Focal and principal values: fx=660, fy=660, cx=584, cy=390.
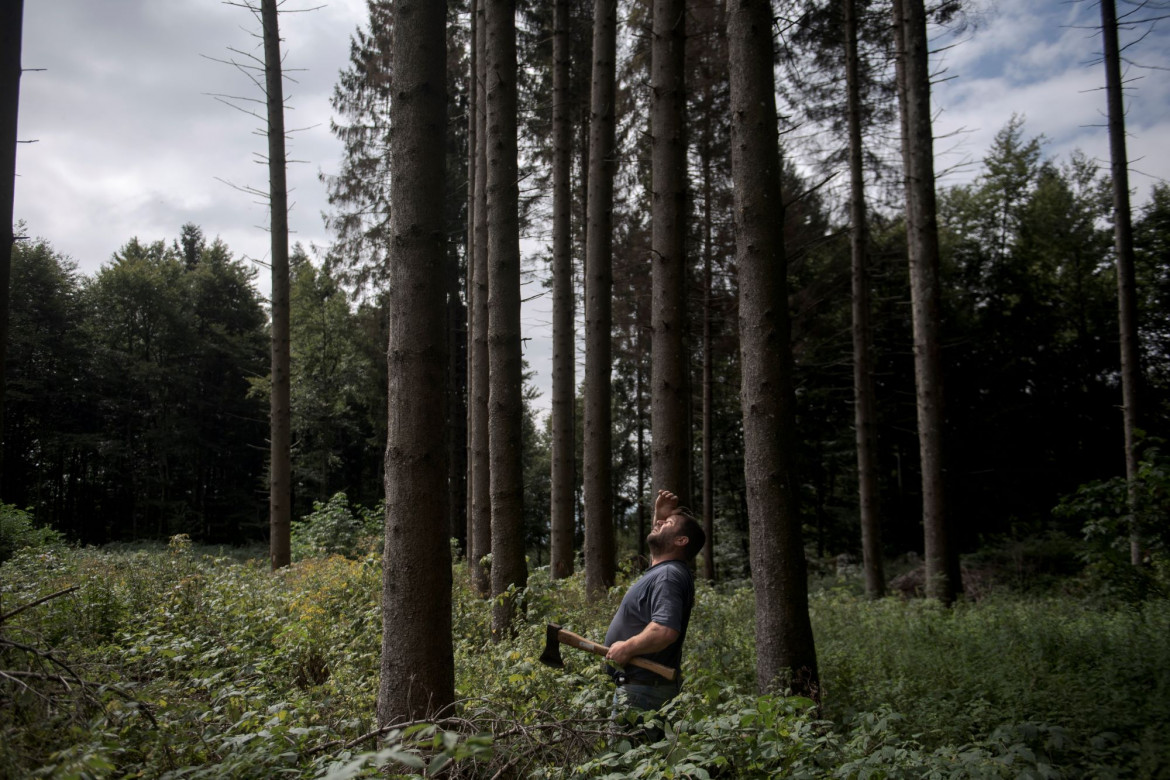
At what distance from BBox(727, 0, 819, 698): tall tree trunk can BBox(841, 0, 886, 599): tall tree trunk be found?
336 inches

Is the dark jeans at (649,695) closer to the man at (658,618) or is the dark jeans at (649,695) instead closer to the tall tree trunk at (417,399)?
the man at (658,618)

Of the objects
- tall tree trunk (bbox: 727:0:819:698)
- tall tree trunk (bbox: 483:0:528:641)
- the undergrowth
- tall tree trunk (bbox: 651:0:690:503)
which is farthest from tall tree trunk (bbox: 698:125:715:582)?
tall tree trunk (bbox: 727:0:819:698)

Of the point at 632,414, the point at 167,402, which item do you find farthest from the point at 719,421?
the point at 167,402

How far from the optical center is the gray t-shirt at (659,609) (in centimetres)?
387

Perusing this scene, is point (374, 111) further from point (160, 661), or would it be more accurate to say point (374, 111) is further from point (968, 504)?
point (968, 504)

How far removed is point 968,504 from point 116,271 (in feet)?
117

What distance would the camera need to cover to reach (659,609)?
3.87 m

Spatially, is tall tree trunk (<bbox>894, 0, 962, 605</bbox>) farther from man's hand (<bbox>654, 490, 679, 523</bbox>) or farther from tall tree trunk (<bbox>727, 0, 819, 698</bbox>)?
man's hand (<bbox>654, 490, 679, 523</bbox>)

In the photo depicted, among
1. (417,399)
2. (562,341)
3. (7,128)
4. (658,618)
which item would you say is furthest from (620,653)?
(562,341)

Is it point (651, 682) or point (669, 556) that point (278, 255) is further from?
point (651, 682)

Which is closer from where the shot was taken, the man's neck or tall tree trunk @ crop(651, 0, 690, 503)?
the man's neck

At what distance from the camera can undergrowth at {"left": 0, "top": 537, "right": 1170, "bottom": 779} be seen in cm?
292

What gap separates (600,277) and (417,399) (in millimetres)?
6338

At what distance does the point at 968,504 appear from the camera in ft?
76.3
